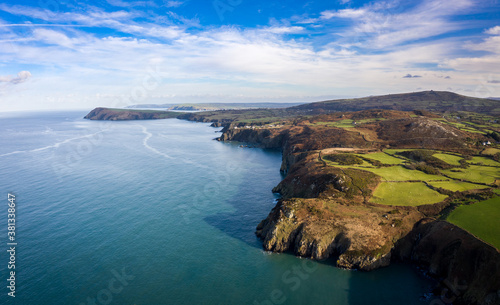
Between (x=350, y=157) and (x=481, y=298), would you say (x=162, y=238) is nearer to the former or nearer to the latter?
(x=481, y=298)

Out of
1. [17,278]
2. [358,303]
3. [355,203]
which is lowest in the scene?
[358,303]

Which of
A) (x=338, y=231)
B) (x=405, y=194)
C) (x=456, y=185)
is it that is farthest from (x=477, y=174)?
(x=338, y=231)

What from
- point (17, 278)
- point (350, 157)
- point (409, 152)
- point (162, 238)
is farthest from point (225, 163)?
point (17, 278)
